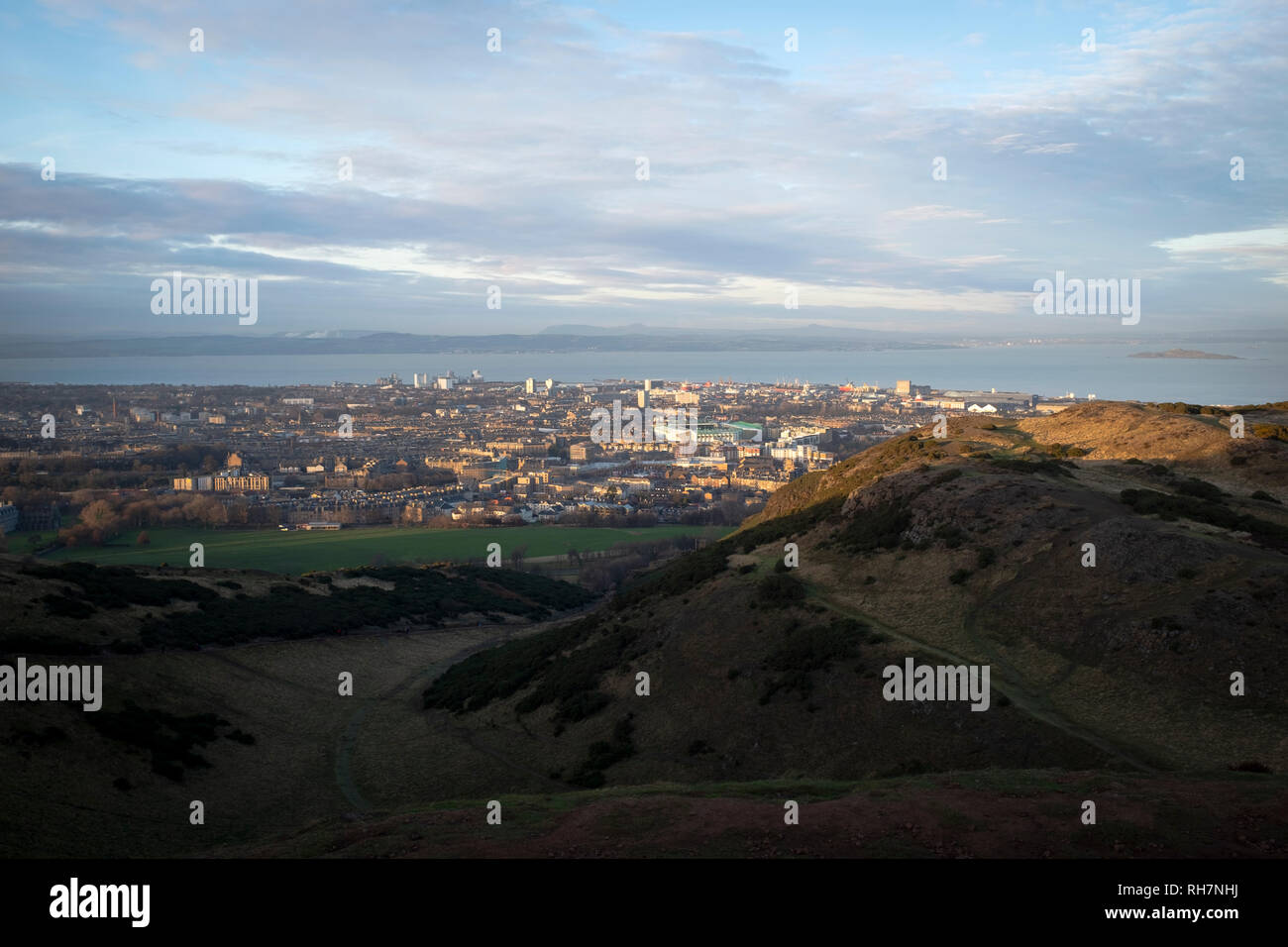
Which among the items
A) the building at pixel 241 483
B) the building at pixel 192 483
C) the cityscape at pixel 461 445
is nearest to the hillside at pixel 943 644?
the cityscape at pixel 461 445

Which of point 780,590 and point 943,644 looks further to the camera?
point 780,590

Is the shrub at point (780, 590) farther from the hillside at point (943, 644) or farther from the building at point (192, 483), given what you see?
the building at point (192, 483)

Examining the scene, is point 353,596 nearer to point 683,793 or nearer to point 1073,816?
point 683,793

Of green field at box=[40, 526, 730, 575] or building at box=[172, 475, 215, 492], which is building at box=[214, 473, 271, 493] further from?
green field at box=[40, 526, 730, 575]

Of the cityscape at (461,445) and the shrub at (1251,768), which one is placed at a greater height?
the cityscape at (461,445)

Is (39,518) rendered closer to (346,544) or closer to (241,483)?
(241,483)

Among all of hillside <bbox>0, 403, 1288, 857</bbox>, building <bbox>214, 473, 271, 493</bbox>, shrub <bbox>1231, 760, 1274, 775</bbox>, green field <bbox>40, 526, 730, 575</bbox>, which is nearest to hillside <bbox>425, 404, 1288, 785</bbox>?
hillside <bbox>0, 403, 1288, 857</bbox>

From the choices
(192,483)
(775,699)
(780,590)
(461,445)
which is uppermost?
(461,445)

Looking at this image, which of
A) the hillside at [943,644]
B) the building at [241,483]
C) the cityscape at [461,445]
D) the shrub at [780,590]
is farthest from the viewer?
the building at [241,483]

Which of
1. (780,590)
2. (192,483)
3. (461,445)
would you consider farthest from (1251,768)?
(461,445)

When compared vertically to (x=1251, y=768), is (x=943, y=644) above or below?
above
